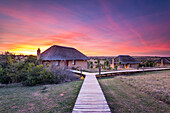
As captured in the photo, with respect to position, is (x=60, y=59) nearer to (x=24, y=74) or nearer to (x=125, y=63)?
(x=24, y=74)

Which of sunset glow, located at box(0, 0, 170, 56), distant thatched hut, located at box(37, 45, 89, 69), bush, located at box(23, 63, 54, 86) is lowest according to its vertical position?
bush, located at box(23, 63, 54, 86)

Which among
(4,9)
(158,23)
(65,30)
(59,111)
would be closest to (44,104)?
(59,111)

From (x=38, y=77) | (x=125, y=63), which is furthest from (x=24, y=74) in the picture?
(x=125, y=63)

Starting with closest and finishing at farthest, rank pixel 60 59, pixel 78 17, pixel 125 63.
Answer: pixel 78 17
pixel 60 59
pixel 125 63

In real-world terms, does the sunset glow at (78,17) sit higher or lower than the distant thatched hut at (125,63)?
higher

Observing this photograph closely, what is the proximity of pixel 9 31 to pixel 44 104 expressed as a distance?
11.4 m

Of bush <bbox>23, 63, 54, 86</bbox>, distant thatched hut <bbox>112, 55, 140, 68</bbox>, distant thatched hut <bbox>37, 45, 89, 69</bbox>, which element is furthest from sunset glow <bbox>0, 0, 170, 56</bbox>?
distant thatched hut <bbox>112, 55, 140, 68</bbox>

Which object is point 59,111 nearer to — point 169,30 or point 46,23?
point 46,23

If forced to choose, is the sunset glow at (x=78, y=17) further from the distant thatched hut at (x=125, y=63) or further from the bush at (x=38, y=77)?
the distant thatched hut at (x=125, y=63)

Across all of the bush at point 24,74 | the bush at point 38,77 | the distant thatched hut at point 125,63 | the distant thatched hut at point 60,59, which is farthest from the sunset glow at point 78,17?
the distant thatched hut at point 125,63

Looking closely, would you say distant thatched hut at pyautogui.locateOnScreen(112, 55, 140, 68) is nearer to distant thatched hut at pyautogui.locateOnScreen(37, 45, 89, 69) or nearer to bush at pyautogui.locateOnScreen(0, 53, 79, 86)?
distant thatched hut at pyautogui.locateOnScreen(37, 45, 89, 69)

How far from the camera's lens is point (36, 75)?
8.18 m

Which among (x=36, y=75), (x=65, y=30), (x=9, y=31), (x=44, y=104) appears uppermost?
(x=65, y=30)

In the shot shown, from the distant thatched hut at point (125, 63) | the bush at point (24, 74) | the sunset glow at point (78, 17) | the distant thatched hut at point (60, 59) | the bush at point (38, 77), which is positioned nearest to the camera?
the bush at point (38, 77)
